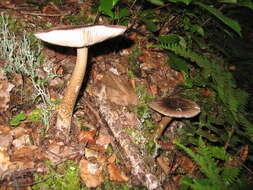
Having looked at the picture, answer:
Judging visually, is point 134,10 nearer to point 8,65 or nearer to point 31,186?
point 8,65

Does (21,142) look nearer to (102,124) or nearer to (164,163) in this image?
(102,124)

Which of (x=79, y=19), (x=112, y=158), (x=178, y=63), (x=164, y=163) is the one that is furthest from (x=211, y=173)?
(x=79, y=19)

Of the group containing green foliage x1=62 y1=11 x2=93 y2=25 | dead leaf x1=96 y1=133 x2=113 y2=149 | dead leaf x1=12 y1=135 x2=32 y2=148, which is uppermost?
green foliage x1=62 y1=11 x2=93 y2=25

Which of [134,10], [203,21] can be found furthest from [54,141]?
[203,21]

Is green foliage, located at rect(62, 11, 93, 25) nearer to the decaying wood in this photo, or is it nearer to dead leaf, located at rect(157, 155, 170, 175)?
the decaying wood

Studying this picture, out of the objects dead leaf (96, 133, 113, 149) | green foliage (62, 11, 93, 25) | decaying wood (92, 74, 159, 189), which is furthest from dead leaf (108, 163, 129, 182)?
green foliage (62, 11, 93, 25)
